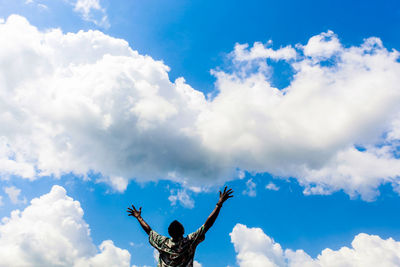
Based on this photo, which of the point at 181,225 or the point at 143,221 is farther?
the point at 143,221

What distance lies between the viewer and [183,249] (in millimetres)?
7320

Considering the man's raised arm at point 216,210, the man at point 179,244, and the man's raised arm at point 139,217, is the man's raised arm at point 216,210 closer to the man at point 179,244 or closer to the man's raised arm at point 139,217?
the man at point 179,244

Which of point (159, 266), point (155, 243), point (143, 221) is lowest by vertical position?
point (159, 266)

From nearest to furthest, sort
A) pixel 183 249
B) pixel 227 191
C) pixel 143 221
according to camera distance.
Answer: pixel 183 249 → pixel 227 191 → pixel 143 221

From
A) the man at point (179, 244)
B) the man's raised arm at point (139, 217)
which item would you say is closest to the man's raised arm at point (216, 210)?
the man at point (179, 244)

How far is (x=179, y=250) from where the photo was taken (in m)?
7.32

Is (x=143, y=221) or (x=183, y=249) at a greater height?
(x=143, y=221)

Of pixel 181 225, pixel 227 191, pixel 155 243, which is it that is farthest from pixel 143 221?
pixel 227 191

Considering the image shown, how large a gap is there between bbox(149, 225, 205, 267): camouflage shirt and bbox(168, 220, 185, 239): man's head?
0.16 meters

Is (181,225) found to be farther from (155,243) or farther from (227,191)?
(227,191)

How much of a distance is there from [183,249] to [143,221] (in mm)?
1719

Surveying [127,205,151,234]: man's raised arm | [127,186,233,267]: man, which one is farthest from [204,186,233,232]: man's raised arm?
[127,205,151,234]: man's raised arm

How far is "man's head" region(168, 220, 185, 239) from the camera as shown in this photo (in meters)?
7.30

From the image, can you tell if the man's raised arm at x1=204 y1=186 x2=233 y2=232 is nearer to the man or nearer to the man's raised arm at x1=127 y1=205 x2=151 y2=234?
the man
